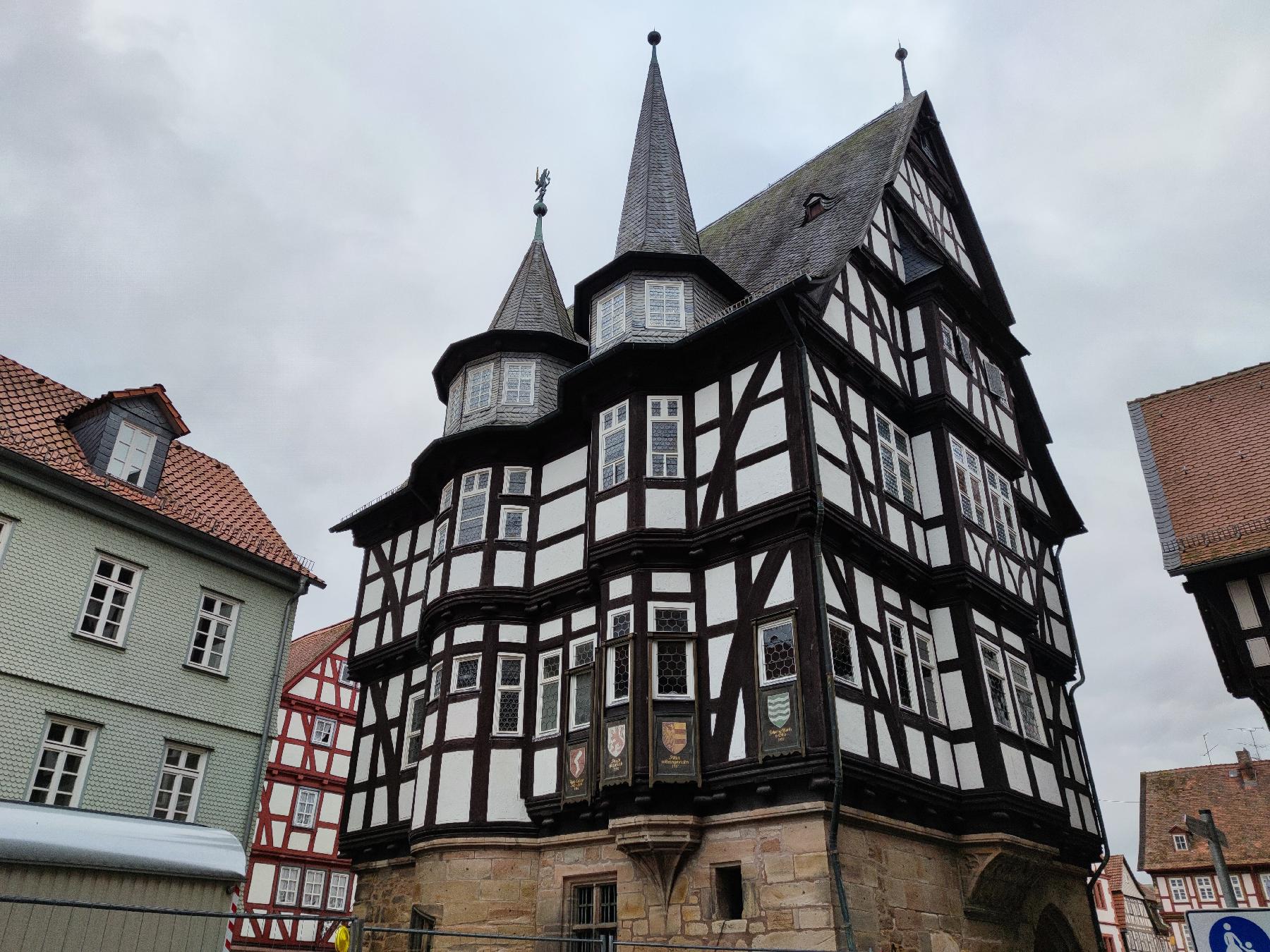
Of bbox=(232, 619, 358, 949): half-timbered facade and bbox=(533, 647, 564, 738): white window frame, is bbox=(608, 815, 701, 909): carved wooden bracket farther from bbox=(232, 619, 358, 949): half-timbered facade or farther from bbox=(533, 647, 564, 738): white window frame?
bbox=(232, 619, 358, 949): half-timbered facade

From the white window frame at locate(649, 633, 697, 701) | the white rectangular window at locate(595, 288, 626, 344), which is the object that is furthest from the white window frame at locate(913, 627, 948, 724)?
the white rectangular window at locate(595, 288, 626, 344)

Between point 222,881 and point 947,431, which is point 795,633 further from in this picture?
point 222,881

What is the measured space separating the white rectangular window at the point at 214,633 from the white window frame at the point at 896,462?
41.8 ft

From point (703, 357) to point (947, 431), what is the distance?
5074 millimetres

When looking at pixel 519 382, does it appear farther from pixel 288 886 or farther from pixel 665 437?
pixel 288 886

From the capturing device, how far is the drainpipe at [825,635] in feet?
41.3

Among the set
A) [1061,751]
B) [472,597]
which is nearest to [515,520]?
[472,597]

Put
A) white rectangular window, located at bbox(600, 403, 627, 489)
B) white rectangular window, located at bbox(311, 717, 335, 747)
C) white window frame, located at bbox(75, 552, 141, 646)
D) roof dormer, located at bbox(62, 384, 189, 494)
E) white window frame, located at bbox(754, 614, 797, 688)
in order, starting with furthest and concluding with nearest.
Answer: white rectangular window, located at bbox(311, 717, 335, 747) → roof dormer, located at bbox(62, 384, 189, 494) → white rectangular window, located at bbox(600, 403, 627, 489) → white window frame, located at bbox(75, 552, 141, 646) → white window frame, located at bbox(754, 614, 797, 688)

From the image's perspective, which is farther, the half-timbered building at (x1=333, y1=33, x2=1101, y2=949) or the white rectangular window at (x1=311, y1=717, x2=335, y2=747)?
the white rectangular window at (x1=311, y1=717, x2=335, y2=747)

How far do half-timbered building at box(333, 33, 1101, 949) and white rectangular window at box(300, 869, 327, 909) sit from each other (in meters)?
11.9

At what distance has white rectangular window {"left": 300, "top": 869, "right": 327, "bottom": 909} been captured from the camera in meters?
30.9

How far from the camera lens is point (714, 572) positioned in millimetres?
15734

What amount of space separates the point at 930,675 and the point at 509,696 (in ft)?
25.1

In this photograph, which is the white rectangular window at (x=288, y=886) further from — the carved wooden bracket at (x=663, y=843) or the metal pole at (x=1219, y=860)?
the metal pole at (x=1219, y=860)
